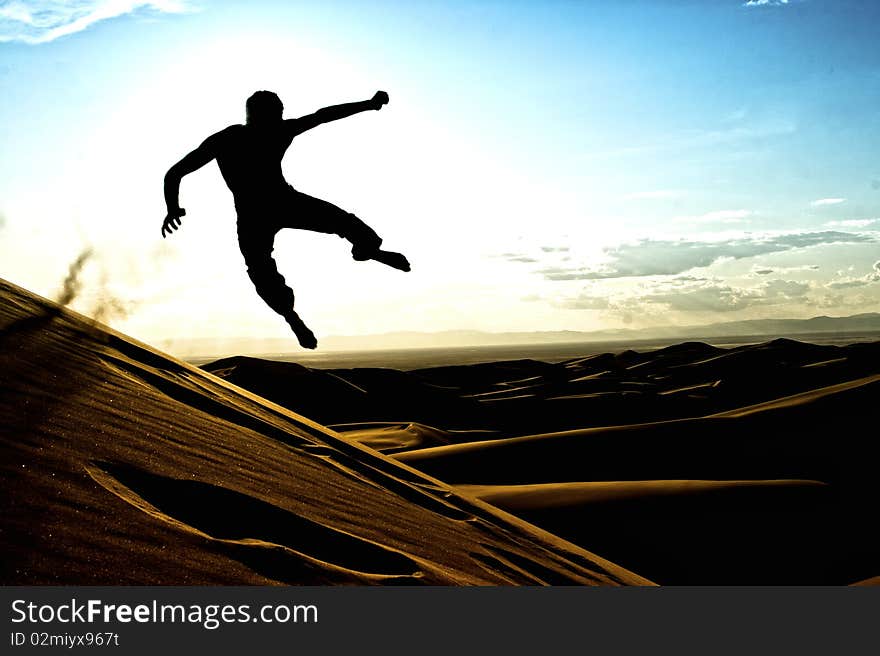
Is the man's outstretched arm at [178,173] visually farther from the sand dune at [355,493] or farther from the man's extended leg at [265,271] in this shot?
the sand dune at [355,493]

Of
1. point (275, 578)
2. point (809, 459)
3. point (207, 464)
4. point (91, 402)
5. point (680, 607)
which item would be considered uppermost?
point (91, 402)

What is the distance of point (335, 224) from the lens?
2.88 m

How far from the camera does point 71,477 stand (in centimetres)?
369

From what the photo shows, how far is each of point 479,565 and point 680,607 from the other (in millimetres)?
1449

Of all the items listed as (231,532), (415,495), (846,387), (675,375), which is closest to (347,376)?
(675,375)

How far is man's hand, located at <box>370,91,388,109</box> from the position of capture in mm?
2783

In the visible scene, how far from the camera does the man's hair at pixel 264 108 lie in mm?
2615

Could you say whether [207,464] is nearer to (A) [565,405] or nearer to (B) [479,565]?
(B) [479,565]

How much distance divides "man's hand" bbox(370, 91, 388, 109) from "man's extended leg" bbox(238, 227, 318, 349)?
23.9 inches

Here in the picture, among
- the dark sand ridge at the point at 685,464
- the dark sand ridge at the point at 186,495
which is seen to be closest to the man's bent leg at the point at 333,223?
the dark sand ridge at the point at 186,495

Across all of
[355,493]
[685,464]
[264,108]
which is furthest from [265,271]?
[685,464]

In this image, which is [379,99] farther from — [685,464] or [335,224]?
[685,464]

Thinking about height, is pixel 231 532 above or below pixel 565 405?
above

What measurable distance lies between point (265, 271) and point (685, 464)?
51.0 feet
